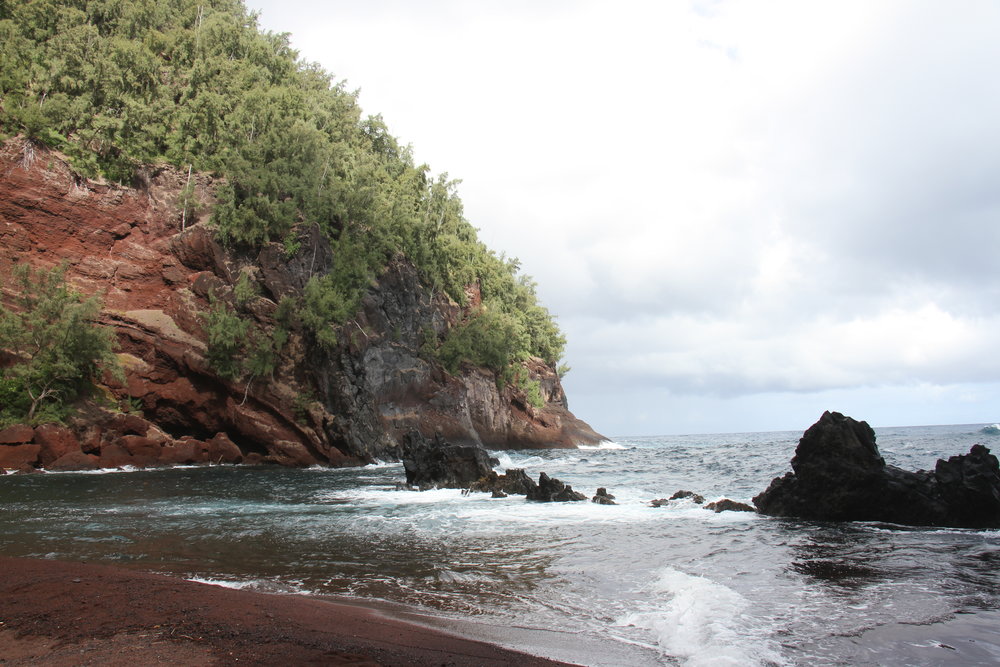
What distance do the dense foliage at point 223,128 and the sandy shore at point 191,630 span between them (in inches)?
1335

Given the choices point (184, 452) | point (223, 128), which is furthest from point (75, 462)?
point (223, 128)

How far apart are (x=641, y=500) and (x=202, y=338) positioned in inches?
1207

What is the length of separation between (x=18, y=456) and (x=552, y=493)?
26.0 m

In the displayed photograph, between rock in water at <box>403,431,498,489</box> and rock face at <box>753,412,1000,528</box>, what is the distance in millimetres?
12248

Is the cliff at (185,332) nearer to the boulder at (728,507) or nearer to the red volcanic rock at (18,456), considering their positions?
the red volcanic rock at (18,456)

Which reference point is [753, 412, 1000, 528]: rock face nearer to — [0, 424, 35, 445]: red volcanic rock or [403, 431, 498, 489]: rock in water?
[403, 431, 498, 489]: rock in water

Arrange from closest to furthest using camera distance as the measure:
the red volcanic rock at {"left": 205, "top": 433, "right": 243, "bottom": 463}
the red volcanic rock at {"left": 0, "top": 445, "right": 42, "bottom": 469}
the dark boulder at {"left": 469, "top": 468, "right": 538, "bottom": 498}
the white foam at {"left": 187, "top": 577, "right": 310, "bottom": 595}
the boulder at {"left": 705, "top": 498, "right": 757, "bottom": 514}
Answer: the white foam at {"left": 187, "top": 577, "right": 310, "bottom": 595} → the boulder at {"left": 705, "top": 498, "right": 757, "bottom": 514} → the dark boulder at {"left": 469, "top": 468, "right": 538, "bottom": 498} → the red volcanic rock at {"left": 0, "top": 445, "right": 42, "bottom": 469} → the red volcanic rock at {"left": 205, "top": 433, "right": 243, "bottom": 463}

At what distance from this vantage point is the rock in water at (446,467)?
2680 centimetres

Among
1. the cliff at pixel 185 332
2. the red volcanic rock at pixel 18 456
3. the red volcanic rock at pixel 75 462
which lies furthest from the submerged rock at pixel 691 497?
the red volcanic rock at pixel 18 456

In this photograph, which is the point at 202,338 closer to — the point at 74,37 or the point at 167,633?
the point at 74,37

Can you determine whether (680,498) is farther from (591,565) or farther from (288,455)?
(288,455)

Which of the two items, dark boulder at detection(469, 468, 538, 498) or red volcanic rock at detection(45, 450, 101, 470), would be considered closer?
dark boulder at detection(469, 468, 538, 498)

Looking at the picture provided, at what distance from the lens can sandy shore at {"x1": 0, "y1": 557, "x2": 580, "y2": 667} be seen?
5480mm

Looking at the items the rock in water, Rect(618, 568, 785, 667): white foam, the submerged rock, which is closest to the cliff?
the rock in water
